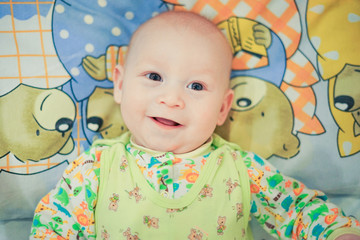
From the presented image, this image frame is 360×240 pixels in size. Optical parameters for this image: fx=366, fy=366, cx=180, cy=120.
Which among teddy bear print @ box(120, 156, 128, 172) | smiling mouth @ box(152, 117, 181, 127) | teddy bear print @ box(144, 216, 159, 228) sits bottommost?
teddy bear print @ box(144, 216, 159, 228)

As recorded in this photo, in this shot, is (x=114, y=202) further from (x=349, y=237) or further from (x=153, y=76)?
(x=349, y=237)

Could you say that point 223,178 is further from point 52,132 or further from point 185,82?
point 52,132

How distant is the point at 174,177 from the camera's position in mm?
1190

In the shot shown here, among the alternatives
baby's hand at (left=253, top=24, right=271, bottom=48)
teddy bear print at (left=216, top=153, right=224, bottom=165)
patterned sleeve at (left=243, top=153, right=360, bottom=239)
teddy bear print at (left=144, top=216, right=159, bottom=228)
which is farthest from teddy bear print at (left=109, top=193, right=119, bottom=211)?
baby's hand at (left=253, top=24, right=271, bottom=48)

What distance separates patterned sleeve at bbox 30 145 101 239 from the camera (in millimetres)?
1159

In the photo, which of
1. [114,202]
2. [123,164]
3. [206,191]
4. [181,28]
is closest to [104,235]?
[114,202]

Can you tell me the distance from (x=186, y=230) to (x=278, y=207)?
1.09 ft

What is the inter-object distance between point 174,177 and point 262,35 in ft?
2.15

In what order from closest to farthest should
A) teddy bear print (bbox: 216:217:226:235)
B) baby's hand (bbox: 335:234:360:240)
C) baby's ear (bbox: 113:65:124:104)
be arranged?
→ baby's hand (bbox: 335:234:360:240)
teddy bear print (bbox: 216:217:226:235)
baby's ear (bbox: 113:65:124:104)

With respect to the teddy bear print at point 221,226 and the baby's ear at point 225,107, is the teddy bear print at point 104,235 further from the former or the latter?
the baby's ear at point 225,107

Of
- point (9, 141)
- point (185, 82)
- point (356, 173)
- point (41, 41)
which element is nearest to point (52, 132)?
point (9, 141)

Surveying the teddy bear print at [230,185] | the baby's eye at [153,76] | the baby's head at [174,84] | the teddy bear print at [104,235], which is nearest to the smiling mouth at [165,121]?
the baby's head at [174,84]

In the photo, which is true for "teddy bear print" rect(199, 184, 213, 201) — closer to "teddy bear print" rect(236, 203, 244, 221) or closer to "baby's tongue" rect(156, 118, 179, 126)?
"teddy bear print" rect(236, 203, 244, 221)

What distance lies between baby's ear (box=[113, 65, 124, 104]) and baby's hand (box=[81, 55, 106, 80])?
83 mm
